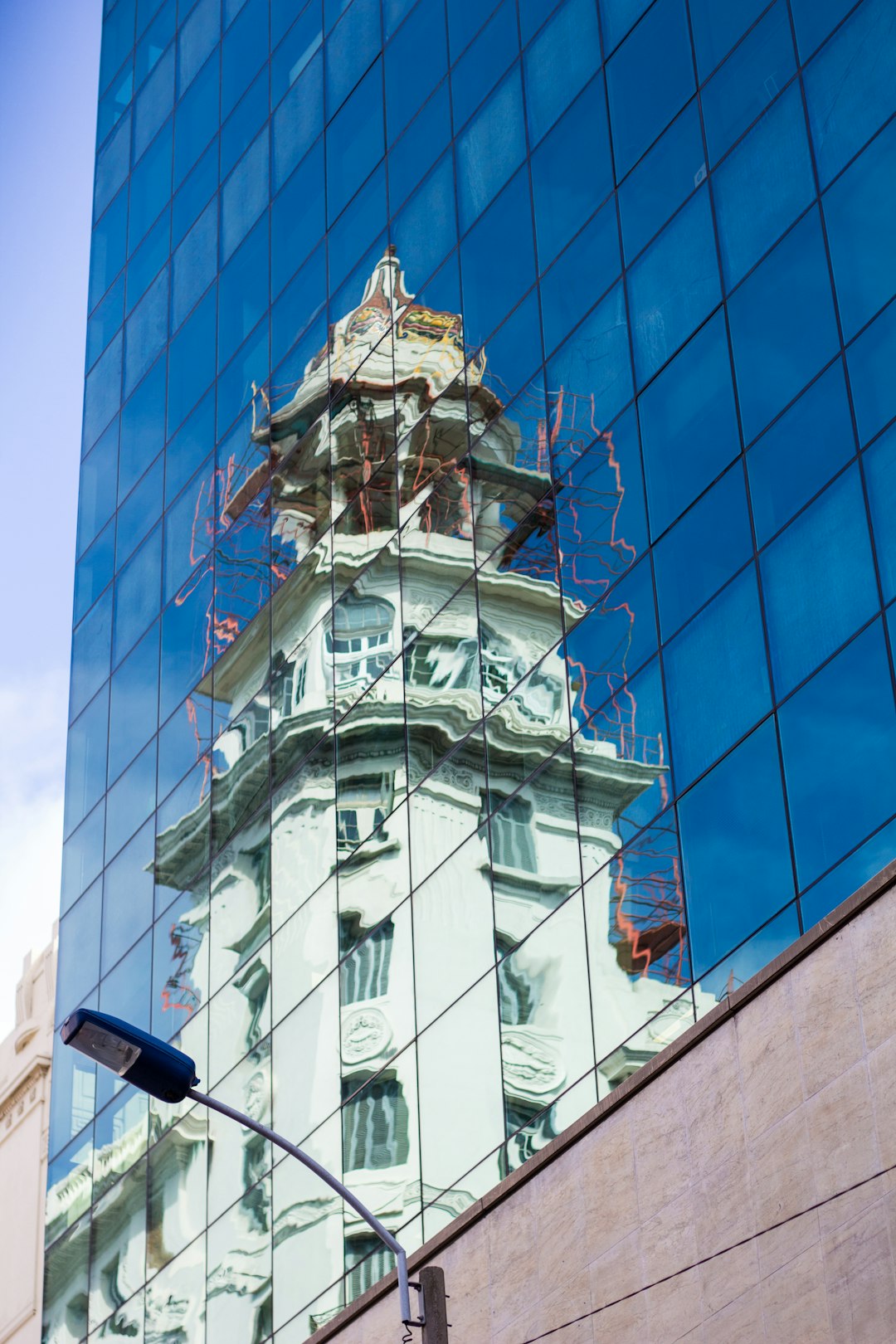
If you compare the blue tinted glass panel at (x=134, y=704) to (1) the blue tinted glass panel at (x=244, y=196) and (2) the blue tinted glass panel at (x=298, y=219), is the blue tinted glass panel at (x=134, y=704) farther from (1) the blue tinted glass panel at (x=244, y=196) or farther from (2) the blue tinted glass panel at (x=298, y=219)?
(1) the blue tinted glass panel at (x=244, y=196)

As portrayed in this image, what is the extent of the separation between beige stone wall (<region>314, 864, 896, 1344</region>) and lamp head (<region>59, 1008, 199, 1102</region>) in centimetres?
600

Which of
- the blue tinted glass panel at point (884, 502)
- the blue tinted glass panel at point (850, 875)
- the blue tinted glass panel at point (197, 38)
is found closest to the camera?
the blue tinted glass panel at point (850, 875)

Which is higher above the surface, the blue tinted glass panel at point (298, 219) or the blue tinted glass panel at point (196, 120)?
the blue tinted glass panel at point (196, 120)

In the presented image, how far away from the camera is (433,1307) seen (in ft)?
51.2

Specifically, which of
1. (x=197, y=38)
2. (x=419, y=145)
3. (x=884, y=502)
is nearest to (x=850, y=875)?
(x=884, y=502)

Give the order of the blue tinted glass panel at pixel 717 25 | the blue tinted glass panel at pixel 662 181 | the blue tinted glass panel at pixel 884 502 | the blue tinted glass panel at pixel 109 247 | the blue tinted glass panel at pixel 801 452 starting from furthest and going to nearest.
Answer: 1. the blue tinted glass panel at pixel 109 247
2. the blue tinted glass panel at pixel 662 181
3. the blue tinted glass panel at pixel 717 25
4. the blue tinted glass panel at pixel 801 452
5. the blue tinted glass panel at pixel 884 502

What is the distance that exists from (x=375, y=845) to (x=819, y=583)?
10.7 meters

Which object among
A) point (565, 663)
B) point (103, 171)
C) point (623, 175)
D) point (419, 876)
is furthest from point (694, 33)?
point (103, 171)

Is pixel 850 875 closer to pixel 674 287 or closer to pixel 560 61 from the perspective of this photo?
pixel 674 287

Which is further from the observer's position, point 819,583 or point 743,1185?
point 819,583

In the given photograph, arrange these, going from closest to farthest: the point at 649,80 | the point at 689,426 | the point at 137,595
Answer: the point at 689,426, the point at 649,80, the point at 137,595

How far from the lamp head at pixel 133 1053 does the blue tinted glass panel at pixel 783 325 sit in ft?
36.1

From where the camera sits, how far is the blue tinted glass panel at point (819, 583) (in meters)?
21.7

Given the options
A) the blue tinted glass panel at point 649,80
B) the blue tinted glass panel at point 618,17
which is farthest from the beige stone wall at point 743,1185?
the blue tinted glass panel at point 618,17
